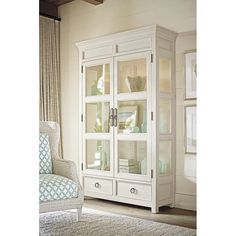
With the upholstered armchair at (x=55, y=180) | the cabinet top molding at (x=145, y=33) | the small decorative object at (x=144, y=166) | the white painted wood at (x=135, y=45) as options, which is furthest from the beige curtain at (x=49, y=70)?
the small decorative object at (x=144, y=166)

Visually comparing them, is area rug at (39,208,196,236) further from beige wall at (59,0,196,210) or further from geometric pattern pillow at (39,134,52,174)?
beige wall at (59,0,196,210)

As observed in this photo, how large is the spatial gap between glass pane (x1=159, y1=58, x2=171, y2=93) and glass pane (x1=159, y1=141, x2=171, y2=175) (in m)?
0.61

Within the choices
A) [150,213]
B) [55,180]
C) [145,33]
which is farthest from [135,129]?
[55,180]

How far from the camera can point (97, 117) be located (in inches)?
175

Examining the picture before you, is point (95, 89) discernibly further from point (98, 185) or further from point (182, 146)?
point (182, 146)

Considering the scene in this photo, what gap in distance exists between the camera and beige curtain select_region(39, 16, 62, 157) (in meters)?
4.99

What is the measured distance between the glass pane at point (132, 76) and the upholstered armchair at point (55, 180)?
3.10 ft

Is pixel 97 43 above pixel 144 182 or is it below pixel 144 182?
above

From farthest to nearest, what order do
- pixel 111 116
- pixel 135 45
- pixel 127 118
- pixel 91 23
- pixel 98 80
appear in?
pixel 91 23
pixel 98 80
pixel 111 116
pixel 127 118
pixel 135 45

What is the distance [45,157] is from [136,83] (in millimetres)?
1326
